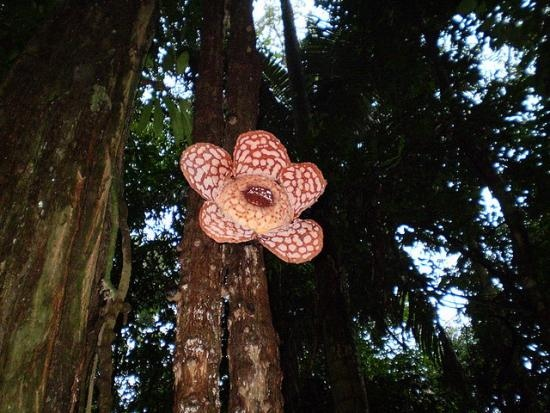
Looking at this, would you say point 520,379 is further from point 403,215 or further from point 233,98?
point 233,98

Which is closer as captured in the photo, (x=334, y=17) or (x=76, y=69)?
(x=76, y=69)

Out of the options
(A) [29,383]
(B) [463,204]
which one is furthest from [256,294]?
(B) [463,204]

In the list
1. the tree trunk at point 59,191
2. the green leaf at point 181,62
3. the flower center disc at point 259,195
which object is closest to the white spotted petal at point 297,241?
the flower center disc at point 259,195

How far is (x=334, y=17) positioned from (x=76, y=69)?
6386mm

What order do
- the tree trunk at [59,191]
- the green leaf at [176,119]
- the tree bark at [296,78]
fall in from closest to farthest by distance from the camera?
the tree trunk at [59,191] < the green leaf at [176,119] < the tree bark at [296,78]

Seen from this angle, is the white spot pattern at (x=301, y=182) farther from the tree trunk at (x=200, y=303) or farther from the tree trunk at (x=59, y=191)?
the tree trunk at (x=59, y=191)

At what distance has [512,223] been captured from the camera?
15.7 feet

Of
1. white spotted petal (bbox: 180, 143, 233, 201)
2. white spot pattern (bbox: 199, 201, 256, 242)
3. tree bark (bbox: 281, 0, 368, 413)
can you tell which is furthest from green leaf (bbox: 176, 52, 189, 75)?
tree bark (bbox: 281, 0, 368, 413)

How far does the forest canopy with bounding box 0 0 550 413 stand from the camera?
426 cm

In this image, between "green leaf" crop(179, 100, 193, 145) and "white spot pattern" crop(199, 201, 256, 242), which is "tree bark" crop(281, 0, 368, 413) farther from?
"white spot pattern" crop(199, 201, 256, 242)

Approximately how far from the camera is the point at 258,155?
5.69 feet

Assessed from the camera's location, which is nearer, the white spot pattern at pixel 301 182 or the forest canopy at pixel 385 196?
the white spot pattern at pixel 301 182

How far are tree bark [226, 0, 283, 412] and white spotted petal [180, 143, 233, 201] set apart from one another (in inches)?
7.9

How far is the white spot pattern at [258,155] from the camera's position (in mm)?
1714
